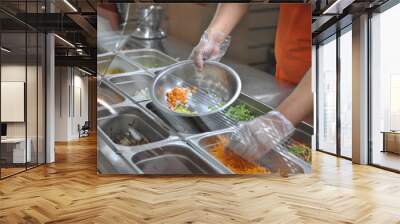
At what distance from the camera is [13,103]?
6996mm

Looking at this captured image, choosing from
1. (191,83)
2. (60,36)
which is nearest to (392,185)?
(191,83)

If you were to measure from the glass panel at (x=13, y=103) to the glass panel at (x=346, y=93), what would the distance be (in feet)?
22.9

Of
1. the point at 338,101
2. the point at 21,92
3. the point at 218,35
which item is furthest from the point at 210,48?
the point at 338,101

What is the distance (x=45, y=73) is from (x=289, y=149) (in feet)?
17.5

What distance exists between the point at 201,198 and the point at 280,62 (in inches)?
113

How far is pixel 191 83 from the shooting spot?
658 cm

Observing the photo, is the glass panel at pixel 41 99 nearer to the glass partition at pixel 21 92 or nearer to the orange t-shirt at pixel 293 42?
the glass partition at pixel 21 92

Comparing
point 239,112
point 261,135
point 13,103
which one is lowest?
point 261,135

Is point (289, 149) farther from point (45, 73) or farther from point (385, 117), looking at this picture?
point (45, 73)

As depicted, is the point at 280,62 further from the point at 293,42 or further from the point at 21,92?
the point at 21,92

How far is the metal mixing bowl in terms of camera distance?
655 cm

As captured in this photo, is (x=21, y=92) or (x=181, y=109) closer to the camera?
(x=181, y=109)

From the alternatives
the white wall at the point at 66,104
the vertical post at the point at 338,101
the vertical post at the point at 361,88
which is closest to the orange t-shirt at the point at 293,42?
the vertical post at the point at 361,88

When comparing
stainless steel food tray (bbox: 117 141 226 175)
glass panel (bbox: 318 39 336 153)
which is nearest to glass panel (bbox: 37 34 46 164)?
stainless steel food tray (bbox: 117 141 226 175)
